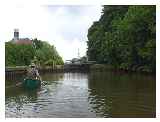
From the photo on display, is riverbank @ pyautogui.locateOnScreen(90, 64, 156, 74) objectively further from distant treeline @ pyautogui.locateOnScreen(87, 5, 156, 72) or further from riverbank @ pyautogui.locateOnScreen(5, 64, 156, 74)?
distant treeline @ pyautogui.locateOnScreen(87, 5, 156, 72)

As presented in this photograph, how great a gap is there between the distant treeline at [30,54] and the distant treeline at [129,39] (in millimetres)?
7986

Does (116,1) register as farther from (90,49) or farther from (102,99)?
(90,49)

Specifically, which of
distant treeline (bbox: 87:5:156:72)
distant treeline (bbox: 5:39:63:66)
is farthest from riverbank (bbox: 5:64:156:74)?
distant treeline (bbox: 5:39:63:66)

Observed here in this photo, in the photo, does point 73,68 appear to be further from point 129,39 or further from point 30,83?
point 30,83

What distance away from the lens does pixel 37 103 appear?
1925cm

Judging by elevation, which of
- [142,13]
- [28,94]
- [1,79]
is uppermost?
[142,13]

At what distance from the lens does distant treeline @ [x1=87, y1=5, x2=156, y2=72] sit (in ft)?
135

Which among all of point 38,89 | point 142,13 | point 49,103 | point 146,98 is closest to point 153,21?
point 142,13

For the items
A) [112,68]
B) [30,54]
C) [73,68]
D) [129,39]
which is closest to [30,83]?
[129,39]

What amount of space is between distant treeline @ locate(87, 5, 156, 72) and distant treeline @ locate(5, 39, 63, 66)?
26.2ft

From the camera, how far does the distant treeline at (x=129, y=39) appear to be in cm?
4103

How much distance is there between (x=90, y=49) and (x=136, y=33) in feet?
83.3

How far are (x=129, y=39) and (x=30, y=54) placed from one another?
1619cm

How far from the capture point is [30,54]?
57531 mm
